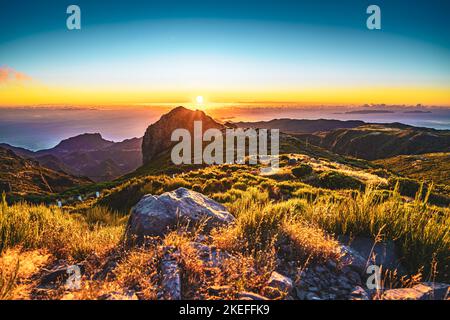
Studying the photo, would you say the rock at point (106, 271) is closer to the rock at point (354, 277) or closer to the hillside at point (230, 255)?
the hillside at point (230, 255)

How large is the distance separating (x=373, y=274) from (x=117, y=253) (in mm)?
3732

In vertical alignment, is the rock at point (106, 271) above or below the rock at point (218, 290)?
below

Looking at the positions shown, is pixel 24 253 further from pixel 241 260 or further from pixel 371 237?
pixel 371 237

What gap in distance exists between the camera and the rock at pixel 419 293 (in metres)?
3.21

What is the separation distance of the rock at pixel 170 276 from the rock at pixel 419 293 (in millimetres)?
2274

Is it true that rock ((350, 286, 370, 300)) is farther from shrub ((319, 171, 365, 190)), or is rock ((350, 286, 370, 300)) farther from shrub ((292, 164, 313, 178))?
shrub ((292, 164, 313, 178))

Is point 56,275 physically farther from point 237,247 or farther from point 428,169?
point 428,169

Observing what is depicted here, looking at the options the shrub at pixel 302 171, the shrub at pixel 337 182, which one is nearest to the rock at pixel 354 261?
the shrub at pixel 337 182

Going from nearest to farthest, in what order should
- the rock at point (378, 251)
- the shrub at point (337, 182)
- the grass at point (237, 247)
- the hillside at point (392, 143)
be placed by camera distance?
the grass at point (237, 247) → the rock at point (378, 251) → the shrub at point (337, 182) → the hillside at point (392, 143)

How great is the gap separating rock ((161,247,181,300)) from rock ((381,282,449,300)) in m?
2.27

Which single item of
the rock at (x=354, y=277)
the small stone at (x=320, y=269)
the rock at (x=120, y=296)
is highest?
the rock at (x=120, y=296)

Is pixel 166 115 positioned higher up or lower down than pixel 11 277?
higher up

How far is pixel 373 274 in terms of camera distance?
12.9 feet
